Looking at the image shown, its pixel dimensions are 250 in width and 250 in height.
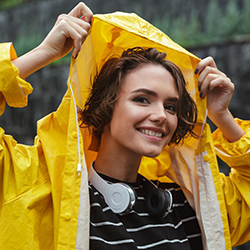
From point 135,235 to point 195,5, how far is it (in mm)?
4835

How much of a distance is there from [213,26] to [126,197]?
14.6ft

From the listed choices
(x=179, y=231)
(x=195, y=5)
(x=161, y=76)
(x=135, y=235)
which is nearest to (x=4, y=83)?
(x=161, y=76)

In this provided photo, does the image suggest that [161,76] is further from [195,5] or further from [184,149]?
[195,5]

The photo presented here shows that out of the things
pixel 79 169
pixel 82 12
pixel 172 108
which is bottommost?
pixel 79 169

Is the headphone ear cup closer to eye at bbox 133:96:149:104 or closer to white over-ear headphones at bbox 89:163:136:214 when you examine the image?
white over-ear headphones at bbox 89:163:136:214

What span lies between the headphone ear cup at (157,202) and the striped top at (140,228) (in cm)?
3

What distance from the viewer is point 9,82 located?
146 centimetres

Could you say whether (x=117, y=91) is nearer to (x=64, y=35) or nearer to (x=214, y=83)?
(x=64, y=35)

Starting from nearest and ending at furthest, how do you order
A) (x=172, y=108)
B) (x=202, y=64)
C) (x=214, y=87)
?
(x=172, y=108) < (x=202, y=64) < (x=214, y=87)

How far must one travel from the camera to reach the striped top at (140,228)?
1.55m

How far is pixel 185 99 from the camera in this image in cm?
199

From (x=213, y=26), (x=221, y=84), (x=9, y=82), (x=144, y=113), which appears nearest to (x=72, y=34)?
(x=9, y=82)

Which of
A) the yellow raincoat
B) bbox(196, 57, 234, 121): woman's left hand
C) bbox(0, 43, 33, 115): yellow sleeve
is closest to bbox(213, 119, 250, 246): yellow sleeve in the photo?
the yellow raincoat

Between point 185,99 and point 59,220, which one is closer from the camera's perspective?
point 59,220
